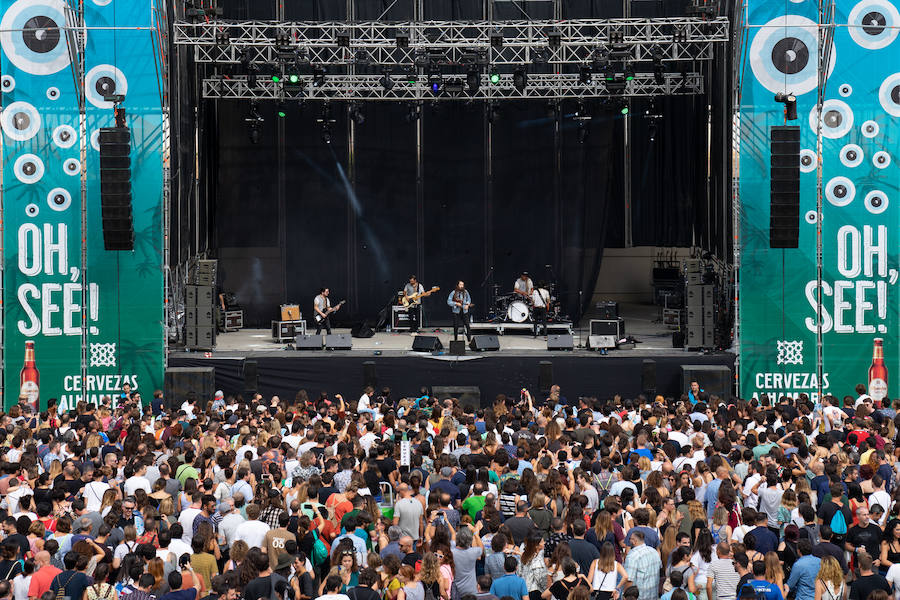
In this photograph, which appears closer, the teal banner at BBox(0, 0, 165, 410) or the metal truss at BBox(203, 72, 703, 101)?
the teal banner at BBox(0, 0, 165, 410)

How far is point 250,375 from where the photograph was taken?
66.0 feet

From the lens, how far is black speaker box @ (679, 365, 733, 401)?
19.4m

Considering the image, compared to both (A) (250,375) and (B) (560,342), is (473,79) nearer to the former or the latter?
(B) (560,342)

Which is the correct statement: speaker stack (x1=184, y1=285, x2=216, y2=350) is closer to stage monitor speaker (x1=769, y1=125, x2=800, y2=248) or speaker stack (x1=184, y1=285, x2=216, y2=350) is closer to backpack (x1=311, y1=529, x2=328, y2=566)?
stage monitor speaker (x1=769, y1=125, x2=800, y2=248)

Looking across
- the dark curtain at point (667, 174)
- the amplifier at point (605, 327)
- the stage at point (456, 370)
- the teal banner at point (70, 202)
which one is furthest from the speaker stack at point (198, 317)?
the dark curtain at point (667, 174)

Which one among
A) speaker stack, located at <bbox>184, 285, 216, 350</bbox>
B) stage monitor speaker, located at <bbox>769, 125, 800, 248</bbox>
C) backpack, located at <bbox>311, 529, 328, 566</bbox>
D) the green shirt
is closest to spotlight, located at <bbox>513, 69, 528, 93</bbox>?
stage monitor speaker, located at <bbox>769, 125, 800, 248</bbox>

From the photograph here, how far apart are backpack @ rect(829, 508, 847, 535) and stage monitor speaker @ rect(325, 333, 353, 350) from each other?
12347 millimetres

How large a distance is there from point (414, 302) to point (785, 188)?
26.8 ft

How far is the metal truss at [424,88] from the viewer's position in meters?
23.0

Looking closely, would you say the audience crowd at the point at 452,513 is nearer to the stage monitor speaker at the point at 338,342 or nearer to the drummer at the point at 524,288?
the stage monitor speaker at the point at 338,342

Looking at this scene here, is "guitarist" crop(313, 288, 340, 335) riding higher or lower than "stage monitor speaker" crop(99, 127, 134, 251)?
lower

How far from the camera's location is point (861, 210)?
19.7 m

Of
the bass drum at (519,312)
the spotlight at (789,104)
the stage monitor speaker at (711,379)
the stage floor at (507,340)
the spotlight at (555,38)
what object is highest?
the spotlight at (555,38)

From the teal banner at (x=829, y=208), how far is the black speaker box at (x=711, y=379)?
530mm
